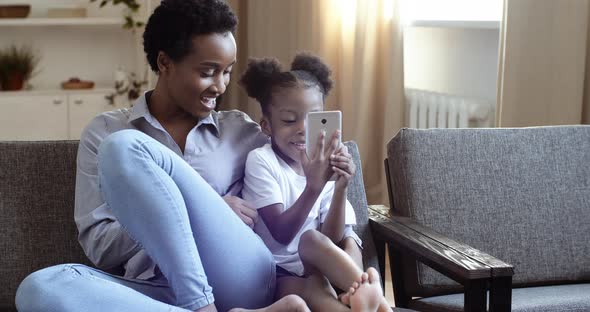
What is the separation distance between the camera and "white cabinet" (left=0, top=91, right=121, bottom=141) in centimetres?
441

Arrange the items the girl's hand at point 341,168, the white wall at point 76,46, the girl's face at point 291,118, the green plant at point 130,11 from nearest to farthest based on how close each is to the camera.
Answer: the girl's hand at point 341,168 → the girl's face at point 291,118 → the green plant at point 130,11 → the white wall at point 76,46

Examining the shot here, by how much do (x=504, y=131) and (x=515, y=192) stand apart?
0.55 ft

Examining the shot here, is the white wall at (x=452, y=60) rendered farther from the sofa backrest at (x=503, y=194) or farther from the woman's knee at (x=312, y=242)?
the woman's knee at (x=312, y=242)

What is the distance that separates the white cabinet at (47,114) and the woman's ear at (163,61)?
2.53 metres

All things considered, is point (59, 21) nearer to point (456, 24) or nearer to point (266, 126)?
point (456, 24)

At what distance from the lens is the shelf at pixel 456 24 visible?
3.60 meters

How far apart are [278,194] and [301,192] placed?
0.24ft

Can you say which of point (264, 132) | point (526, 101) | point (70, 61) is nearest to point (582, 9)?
point (526, 101)

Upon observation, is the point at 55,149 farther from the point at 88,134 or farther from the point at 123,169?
the point at 123,169

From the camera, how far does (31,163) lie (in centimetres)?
206

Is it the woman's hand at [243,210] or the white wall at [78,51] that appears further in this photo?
the white wall at [78,51]

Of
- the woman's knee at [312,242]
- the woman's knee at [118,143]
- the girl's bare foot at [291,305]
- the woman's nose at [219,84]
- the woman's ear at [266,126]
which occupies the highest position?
the woman's nose at [219,84]

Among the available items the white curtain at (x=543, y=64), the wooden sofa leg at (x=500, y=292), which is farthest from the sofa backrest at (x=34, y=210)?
the white curtain at (x=543, y=64)

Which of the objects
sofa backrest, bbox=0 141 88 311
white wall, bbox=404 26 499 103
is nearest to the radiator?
white wall, bbox=404 26 499 103
